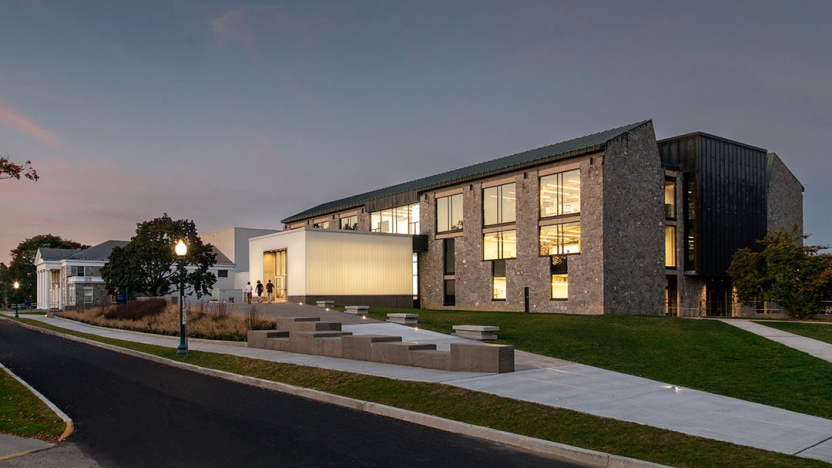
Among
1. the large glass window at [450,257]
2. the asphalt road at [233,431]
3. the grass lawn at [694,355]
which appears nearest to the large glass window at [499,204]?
the large glass window at [450,257]

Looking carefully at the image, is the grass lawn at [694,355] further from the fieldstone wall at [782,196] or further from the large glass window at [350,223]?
the large glass window at [350,223]

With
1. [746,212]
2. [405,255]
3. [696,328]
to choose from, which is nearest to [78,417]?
[696,328]

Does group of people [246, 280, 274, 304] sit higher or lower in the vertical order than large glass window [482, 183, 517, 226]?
lower

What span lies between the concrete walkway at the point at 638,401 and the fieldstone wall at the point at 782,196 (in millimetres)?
38001

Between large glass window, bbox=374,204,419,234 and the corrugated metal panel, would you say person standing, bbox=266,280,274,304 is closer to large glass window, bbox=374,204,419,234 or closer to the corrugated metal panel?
the corrugated metal panel

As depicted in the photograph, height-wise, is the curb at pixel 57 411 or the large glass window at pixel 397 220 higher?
the large glass window at pixel 397 220

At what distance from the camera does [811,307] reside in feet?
103

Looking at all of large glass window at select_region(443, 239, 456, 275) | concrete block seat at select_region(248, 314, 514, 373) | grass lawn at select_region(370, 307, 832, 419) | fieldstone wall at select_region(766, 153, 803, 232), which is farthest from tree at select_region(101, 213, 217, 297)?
fieldstone wall at select_region(766, 153, 803, 232)

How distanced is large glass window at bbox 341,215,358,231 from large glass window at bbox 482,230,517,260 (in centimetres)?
1730

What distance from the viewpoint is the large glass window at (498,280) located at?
43.3 m

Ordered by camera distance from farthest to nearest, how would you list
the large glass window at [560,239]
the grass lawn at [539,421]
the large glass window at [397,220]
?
the large glass window at [397,220], the large glass window at [560,239], the grass lawn at [539,421]

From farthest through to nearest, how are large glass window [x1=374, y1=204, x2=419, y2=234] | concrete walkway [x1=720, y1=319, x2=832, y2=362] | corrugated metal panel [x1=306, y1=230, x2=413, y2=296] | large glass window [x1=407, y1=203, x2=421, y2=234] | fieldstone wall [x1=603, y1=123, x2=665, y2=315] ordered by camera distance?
large glass window [x1=374, y1=204, x2=419, y2=234]
large glass window [x1=407, y1=203, x2=421, y2=234]
corrugated metal panel [x1=306, y1=230, x2=413, y2=296]
fieldstone wall [x1=603, y1=123, x2=665, y2=315]
concrete walkway [x1=720, y1=319, x2=832, y2=362]

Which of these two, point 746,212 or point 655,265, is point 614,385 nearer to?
point 655,265

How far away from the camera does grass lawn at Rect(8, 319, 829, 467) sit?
8.11 metres
